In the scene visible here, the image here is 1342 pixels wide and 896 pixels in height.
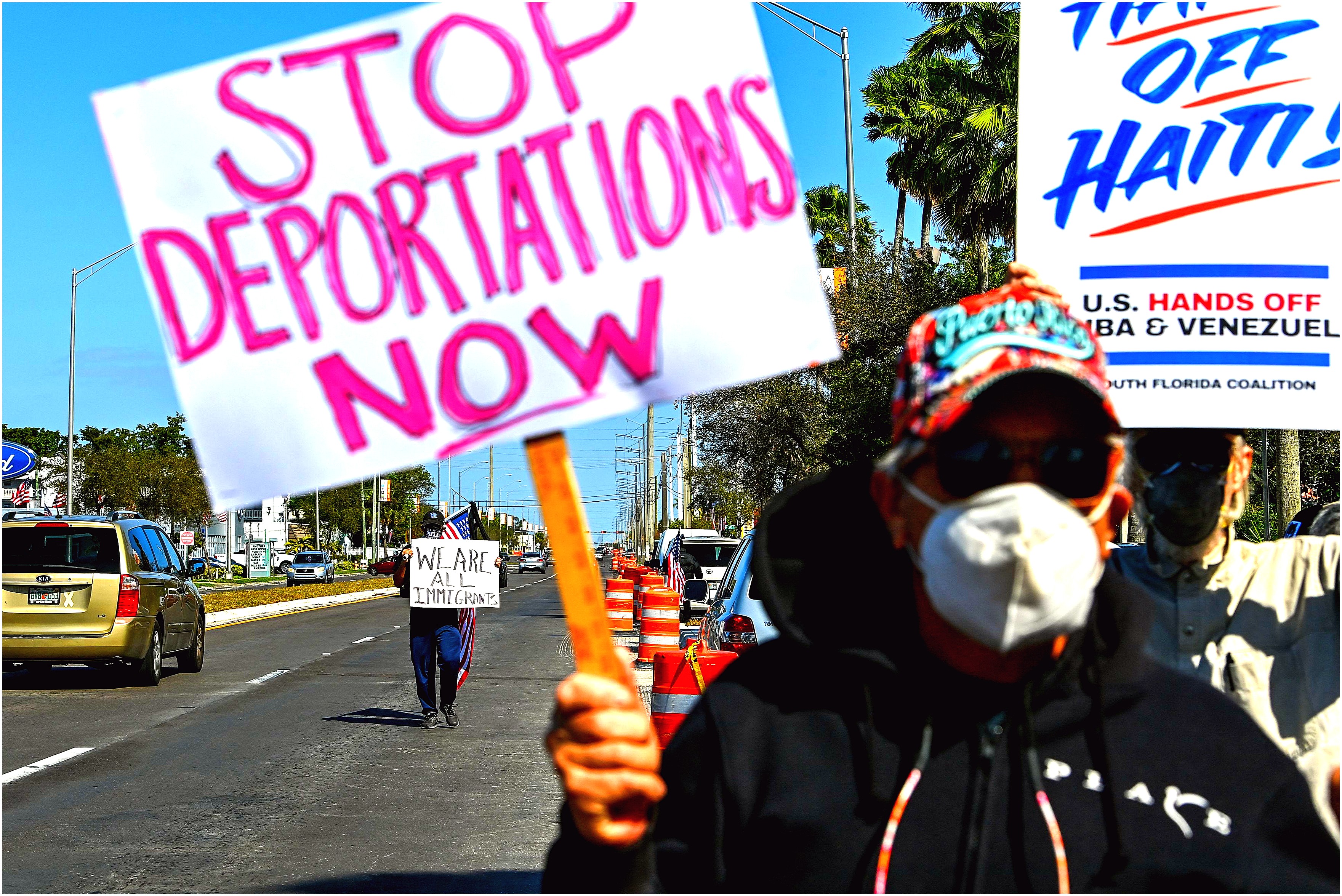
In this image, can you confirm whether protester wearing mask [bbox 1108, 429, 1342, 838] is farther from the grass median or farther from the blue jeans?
the grass median

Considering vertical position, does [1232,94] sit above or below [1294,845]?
above

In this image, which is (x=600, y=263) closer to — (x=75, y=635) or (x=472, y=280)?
(x=472, y=280)

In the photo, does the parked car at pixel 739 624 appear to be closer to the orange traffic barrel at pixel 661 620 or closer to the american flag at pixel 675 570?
the orange traffic barrel at pixel 661 620

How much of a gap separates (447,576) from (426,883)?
5.44 metres

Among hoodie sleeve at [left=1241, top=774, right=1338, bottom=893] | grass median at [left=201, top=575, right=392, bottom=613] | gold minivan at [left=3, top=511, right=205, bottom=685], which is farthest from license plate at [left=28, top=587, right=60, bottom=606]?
grass median at [left=201, top=575, right=392, bottom=613]

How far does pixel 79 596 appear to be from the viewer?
14.9 m

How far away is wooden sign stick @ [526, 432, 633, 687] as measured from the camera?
1855 mm

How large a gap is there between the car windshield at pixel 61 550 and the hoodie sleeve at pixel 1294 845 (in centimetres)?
1485

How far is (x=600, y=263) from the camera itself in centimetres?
213

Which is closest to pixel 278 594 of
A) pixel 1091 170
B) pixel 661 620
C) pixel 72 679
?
pixel 72 679

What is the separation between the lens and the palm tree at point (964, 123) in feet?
97.0

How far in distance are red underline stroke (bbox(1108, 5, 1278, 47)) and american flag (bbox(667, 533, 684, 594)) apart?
15.9m

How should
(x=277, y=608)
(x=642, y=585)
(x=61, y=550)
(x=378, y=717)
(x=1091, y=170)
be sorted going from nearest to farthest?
(x=1091, y=170), (x=378, y=717), (x=61, y=550), (x=642, y=585), (x=277, y=608)

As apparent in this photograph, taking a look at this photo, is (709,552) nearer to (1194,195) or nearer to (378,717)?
(378,717)
